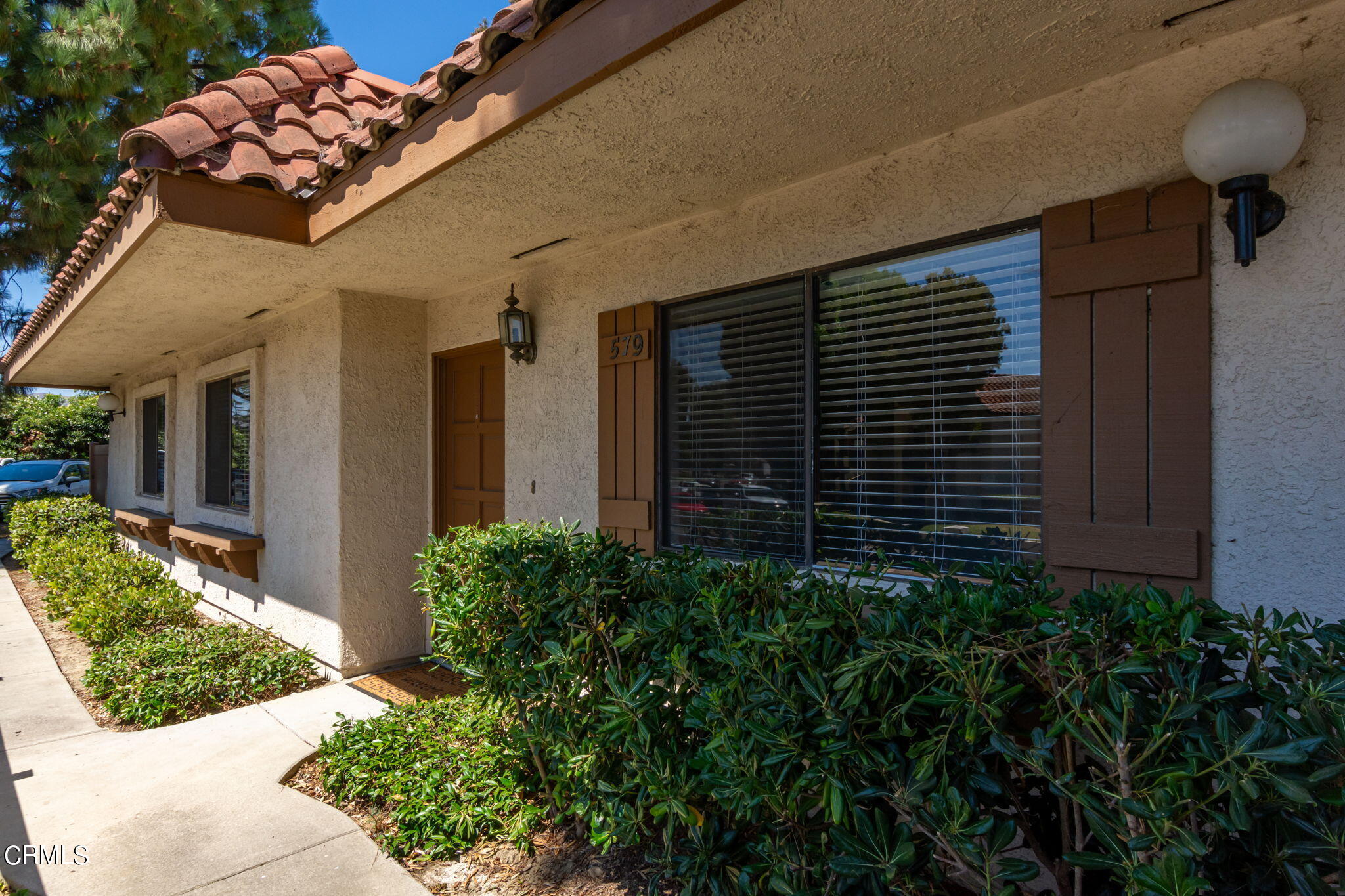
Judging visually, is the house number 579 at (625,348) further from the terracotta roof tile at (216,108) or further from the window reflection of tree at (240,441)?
the window reflection of tree at (240,441)

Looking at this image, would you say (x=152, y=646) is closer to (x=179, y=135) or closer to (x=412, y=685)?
(x=412, y=685)

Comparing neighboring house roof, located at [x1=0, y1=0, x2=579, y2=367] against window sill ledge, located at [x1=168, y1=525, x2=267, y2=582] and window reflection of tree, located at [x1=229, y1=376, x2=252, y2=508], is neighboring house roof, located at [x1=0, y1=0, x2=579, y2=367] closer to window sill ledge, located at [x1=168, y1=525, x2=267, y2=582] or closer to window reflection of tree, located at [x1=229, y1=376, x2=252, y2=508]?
window reflection of tree, located at [x1=229, y1=376, x2=252, y2=508]

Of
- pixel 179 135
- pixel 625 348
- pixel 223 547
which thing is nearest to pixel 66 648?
pixel 223 547

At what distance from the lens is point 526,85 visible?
7.97 feet

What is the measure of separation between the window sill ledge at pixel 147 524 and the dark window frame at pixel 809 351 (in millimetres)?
6980

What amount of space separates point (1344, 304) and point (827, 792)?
189 centimetres

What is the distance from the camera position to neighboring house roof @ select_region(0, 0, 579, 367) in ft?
8.95

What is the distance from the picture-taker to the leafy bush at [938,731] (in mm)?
1315

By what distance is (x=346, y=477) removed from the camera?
16.5 feet

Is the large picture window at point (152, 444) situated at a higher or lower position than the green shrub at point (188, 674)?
higher

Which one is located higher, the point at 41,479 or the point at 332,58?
the point at 332,58

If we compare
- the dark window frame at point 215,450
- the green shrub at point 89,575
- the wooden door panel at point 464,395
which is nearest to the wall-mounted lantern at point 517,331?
the wooden door panel at point 464,395

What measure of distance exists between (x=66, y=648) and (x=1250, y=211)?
8.29 m

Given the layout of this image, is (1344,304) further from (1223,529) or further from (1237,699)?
(1237,699)
